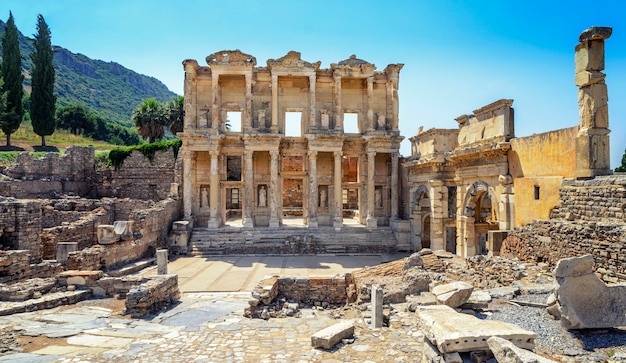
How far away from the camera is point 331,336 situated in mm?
7973

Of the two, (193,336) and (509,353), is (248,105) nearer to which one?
(193,336)

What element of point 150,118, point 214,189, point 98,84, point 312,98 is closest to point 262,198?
point 214,189

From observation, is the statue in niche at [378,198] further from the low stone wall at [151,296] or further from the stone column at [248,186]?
the low stone wall at [151,296]

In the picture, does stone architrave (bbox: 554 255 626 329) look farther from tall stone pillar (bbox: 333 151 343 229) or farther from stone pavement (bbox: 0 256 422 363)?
tall stone pillar (bbox: 333 151 343 229)

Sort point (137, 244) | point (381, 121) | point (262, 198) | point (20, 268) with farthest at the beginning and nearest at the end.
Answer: point (381, 121), point (262, 198), point (137, 244), point (20, 268)

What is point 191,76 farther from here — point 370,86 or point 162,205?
point 370,86

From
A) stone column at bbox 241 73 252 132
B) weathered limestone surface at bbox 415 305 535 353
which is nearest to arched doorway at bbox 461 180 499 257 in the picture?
weathered limestone surface at bbox 415 305 535 353

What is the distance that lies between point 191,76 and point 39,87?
66.5 ft

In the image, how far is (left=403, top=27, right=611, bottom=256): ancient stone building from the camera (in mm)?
10289

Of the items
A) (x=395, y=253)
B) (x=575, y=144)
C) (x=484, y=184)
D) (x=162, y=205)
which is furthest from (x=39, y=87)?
(x=575, y=144)

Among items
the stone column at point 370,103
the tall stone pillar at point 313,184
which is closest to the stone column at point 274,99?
the tall stone pillar at point 313,184

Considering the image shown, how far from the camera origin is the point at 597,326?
6746mm

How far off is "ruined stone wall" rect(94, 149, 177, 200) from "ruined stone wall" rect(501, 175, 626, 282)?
24.1 m

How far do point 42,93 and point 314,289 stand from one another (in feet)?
117
